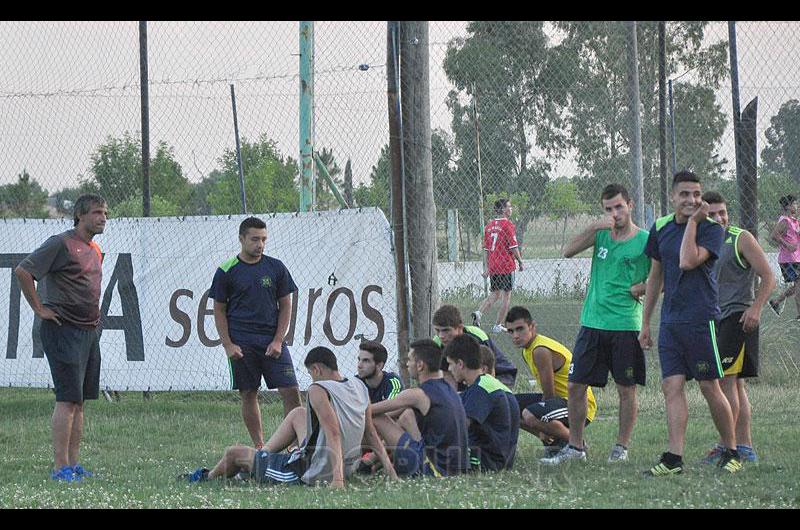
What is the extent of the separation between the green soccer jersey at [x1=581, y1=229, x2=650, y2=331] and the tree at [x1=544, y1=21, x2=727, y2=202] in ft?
10.7

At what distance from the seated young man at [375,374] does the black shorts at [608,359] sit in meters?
1.21

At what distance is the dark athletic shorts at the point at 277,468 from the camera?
650cm

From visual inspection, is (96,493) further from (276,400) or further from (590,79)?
(590,79)

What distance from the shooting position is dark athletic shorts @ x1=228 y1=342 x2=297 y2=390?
310 inches

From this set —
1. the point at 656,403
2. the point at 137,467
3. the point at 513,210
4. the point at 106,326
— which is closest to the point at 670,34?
the point at 513,210

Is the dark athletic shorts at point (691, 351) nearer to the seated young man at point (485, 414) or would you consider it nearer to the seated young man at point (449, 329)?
the seated young man at point (485, 414)

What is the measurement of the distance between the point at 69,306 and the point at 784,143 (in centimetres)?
672

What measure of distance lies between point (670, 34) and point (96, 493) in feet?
27.7

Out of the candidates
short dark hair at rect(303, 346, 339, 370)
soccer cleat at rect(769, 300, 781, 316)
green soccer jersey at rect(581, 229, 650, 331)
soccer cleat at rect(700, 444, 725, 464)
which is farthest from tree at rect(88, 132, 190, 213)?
soccer cleat at rect(769, 300, 781, 316)

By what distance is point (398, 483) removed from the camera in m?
6.32

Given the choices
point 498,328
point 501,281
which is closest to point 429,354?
point 498,328

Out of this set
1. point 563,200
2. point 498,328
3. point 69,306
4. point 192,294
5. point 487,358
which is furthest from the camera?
point 498,328

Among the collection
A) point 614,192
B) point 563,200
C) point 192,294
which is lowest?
point 192,294

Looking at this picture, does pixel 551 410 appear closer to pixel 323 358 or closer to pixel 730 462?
pixel 730 462
